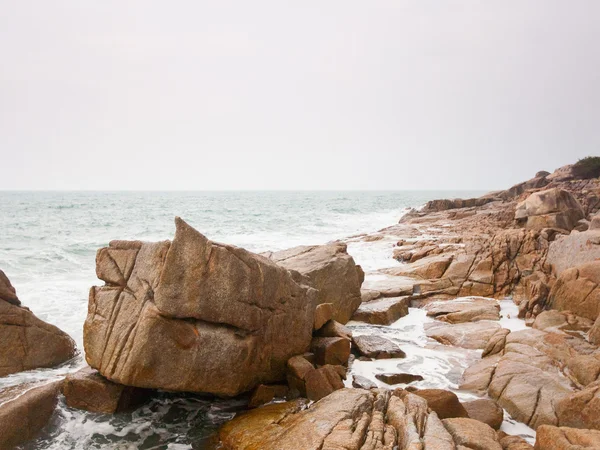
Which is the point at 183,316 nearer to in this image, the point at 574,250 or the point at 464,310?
the point at 464,310

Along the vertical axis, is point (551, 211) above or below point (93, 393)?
above

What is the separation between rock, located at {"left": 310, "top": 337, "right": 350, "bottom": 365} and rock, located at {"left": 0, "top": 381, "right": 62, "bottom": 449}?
577 centimetres

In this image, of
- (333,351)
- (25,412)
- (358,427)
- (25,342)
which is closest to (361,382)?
(333,351)

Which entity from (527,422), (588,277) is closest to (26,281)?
(527,422)

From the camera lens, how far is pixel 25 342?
10484mm

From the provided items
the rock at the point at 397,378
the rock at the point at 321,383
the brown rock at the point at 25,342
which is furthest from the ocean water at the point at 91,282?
the rock at the point at 321,383

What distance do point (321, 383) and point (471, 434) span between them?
3241mm

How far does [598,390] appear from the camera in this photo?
24.9ft

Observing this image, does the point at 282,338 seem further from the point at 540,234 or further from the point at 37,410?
the point at 540,234

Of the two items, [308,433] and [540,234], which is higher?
[540,234]

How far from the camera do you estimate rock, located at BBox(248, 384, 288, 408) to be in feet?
29.8

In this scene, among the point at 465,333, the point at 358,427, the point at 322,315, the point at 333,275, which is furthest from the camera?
the point at 333,275

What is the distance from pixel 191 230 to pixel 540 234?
1660 cm

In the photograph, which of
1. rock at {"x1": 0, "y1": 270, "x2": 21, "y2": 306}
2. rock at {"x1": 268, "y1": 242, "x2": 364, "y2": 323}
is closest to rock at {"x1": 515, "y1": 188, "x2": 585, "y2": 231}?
rock at {"x1": 268, "y1": 242, "x2": 364, "y2": 323}
